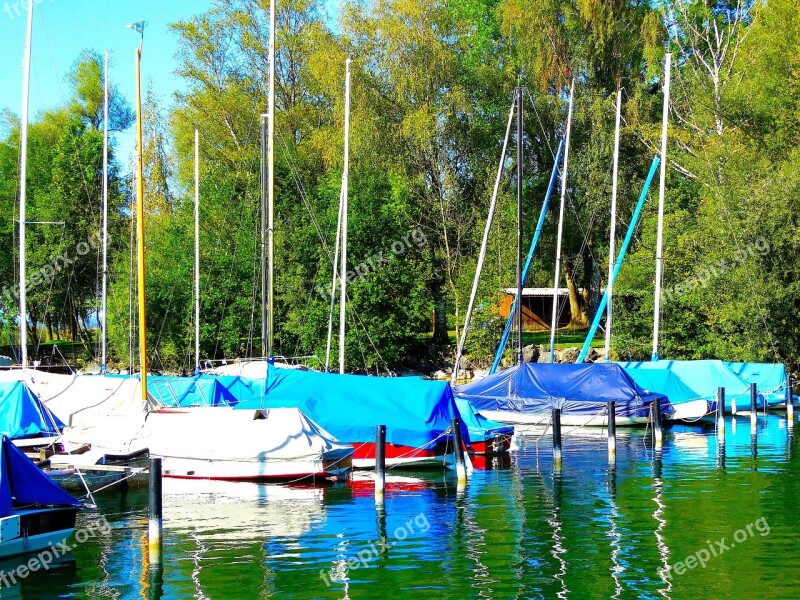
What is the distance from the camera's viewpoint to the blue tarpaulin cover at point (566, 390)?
33.3 meters

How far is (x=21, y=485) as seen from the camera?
15.8 meters

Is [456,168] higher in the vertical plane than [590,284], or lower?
higher

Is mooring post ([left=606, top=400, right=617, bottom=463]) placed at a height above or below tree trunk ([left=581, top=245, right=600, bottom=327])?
below

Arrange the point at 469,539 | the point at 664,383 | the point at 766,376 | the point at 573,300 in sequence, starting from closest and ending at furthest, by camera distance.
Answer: the point at 469,539
the point at 664,383
the point at 766,376
the point at 573,300

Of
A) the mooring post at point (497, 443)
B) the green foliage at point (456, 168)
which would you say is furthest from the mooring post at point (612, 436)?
the green foliage at point (456, 168)

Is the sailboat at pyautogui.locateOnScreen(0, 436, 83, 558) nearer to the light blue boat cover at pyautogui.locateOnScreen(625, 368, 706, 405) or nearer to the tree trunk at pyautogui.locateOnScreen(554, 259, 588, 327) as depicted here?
the light blue boat cover at pyautogui.locateOnScreen(625, 368, 706, 405)

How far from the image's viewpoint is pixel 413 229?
53688 millimetres

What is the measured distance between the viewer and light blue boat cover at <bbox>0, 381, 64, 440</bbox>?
2428 cm

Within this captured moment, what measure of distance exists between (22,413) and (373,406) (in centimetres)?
877

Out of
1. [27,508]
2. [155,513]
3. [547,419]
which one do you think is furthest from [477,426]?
[27,508]

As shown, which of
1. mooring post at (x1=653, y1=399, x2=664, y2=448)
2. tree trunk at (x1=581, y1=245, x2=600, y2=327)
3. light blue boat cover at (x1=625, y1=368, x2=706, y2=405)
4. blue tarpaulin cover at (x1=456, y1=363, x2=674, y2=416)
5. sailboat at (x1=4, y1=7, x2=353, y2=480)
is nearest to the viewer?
sailboat at (x1=4, y1=7, x2=353, y2=480)

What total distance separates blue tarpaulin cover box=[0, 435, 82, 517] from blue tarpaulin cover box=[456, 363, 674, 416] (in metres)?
20.0

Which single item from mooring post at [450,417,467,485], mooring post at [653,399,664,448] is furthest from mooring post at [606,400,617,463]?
mooring post at [450,417,467,485]

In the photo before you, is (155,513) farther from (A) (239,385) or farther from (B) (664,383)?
(B) (664,383)
